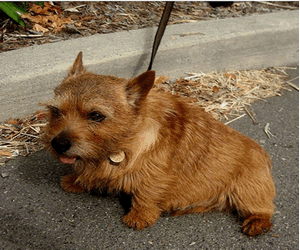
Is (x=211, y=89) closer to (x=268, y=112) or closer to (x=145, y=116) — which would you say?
(x=268, y=112)

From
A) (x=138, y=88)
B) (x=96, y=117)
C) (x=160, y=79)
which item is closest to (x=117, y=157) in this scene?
(x=96, y=117)

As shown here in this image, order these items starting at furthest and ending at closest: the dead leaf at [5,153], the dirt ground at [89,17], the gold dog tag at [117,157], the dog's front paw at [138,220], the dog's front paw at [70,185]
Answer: the dirt ground at [89,17]
the dead leaf at [5,153]
the dog's front paw at [70,185]
the dog's front paw at [138,220]
the gold dog tag at [117,157]

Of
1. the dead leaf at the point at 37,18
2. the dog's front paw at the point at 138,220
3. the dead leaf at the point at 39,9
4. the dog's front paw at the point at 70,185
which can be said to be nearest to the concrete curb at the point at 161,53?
Answer: the dead leaf at the point at 37,18

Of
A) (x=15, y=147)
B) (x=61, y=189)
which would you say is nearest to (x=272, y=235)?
(x=61, y=189)

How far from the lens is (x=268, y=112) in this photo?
4746 millimetres

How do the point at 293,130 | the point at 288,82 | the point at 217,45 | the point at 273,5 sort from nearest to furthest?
the point at 293,130, the point at 217,45, the point at 288,82, the point at 273,5

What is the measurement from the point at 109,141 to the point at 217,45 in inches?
108

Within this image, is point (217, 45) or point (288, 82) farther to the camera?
point (288, 82)

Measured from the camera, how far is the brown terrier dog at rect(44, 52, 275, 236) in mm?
2572

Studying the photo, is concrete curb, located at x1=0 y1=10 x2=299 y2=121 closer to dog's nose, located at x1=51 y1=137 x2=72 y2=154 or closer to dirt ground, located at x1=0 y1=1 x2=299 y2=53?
dirt ground, located at x1=0 y1=1 x2=299 y2=53

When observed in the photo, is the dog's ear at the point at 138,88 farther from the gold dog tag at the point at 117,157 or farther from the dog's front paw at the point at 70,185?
the dog's front paw at the point at 70,185

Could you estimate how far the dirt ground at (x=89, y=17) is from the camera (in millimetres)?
4402

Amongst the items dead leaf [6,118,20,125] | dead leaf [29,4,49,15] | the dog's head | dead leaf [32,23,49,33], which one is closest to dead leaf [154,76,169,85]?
dead leaf [32,23,49,33]

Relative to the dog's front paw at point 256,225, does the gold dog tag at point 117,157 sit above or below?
above
